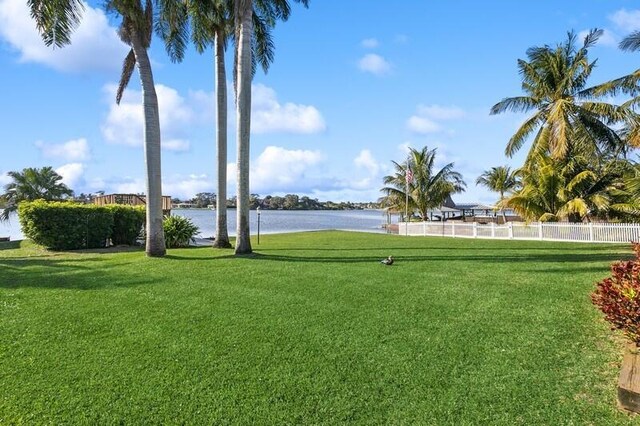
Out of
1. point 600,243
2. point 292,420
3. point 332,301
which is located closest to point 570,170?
point 600,243

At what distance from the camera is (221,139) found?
1473 cm

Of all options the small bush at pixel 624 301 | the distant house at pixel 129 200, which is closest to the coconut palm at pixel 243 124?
the small bush at pixel 624 301

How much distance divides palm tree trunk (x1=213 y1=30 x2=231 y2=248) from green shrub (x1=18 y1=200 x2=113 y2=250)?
543cm

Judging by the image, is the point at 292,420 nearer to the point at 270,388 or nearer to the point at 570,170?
the point at 270,388

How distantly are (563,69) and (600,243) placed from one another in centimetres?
945

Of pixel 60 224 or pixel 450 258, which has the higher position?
pixel 60 224

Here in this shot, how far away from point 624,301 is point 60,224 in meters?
16.8

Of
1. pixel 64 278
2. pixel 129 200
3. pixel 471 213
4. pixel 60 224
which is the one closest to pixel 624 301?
pixel 64 278

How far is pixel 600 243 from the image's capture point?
17125 mm

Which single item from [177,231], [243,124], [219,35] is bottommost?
[177,231]

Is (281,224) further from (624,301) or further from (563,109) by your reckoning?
(624,301)

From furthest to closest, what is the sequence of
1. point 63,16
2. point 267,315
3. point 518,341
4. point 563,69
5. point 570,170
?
point 563,69, point 570,170, point 63,16, point 267,315, point 518,341

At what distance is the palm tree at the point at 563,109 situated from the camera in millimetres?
19594

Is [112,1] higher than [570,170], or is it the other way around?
[112,1]
